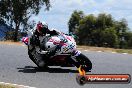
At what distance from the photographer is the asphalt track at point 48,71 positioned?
429 inches

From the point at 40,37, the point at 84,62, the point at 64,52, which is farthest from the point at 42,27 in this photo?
the point at 84,62

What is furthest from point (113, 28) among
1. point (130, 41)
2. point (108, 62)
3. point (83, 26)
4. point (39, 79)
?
point (39, 79)

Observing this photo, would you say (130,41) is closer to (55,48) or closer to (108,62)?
(108,62)

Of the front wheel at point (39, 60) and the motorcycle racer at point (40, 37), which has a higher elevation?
the motorcycle racer at point (40, 37)

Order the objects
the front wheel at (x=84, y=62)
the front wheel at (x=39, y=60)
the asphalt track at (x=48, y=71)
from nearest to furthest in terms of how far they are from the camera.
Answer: the asphalt track at (x=48, y=71)
the front wheel at (x=84, y=62)
the front wheel at (x=39, y=60)

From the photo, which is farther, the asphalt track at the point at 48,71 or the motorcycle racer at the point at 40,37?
the motorcycle racer at the point at 40,37

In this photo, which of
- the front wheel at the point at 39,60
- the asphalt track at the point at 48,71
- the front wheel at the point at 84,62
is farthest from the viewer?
the front wheel at the point at 39,60

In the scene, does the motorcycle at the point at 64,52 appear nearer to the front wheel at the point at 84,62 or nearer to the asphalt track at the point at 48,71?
the front wheel at the point at 84,62

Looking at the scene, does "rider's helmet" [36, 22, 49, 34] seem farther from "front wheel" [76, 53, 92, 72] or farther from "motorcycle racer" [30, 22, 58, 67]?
"front wheel" [76, 53, 92, 72]

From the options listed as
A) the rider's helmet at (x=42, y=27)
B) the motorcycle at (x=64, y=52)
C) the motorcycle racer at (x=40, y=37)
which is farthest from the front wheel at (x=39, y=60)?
the rider's helmet at (x=42, y=27)

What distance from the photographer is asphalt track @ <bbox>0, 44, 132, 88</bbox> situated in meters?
10.9

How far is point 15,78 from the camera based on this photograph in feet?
37.9

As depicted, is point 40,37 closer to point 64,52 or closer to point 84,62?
point 64,52

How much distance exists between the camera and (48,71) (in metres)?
13.1
